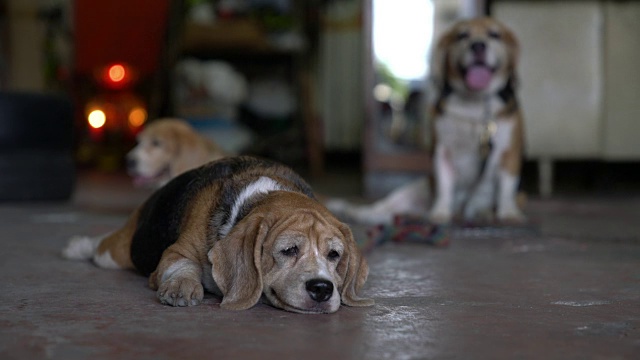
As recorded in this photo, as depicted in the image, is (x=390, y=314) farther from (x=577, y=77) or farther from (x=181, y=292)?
(x=577, y=77)

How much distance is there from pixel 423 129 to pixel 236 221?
384 cm

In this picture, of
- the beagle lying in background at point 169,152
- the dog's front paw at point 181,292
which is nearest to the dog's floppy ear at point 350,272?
the dog's front paw at point 181,292

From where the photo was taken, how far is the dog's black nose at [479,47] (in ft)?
14.7

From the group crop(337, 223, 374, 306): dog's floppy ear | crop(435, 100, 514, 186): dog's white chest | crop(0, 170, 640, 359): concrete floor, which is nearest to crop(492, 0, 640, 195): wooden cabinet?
crop(435, 100, 514, 186): dog's white chest

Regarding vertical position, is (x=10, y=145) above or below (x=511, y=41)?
below

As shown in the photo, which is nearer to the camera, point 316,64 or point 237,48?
point 237,48

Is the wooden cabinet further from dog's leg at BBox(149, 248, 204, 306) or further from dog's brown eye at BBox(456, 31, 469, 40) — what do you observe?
dog's leg at BBox(149, 248, 204, 306)

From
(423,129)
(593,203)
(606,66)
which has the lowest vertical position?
(593,203)

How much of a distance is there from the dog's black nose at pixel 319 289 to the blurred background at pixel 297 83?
3592 millimetres

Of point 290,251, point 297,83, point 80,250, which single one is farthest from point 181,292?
point 297,83

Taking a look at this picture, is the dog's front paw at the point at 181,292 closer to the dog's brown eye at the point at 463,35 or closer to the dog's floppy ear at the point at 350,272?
the dog's floppy ear at the point at 350,272

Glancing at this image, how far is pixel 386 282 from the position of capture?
9.30ft

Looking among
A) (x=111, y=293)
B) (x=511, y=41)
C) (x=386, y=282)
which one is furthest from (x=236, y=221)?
(x=511, y=41)

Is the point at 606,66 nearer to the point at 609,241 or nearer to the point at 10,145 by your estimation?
the point at 609,241
